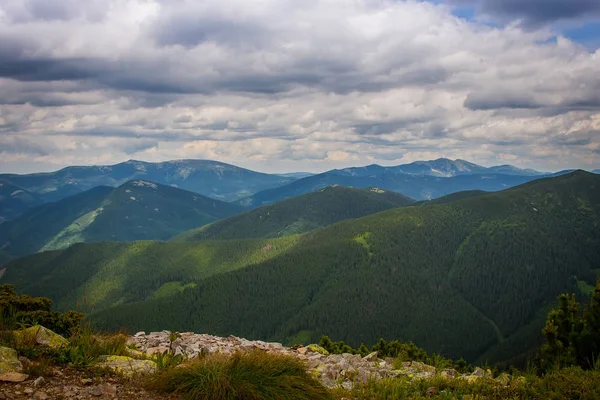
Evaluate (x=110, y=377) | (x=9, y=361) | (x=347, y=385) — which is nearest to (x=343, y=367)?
(x=347, y=385)

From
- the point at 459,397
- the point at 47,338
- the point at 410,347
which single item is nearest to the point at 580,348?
the point at 459,397

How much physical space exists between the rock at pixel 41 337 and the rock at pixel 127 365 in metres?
1.93

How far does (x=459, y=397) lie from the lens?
46.5 feet

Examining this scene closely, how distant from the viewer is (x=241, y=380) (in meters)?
12.8

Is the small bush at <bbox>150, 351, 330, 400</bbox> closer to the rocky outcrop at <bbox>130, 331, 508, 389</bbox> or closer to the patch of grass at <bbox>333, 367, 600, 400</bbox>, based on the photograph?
the patch of grass at <bbox>333, 367, 600, 400</bbox>

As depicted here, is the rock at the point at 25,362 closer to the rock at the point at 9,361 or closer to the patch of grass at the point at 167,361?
the rock at the point at 9,361

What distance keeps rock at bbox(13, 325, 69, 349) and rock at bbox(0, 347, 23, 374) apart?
1.81 meters

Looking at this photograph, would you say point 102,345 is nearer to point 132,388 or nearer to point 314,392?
point 132,388

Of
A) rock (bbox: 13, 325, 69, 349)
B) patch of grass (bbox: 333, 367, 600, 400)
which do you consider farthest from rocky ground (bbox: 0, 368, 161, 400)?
patch of grass (bbox: 333, 367, 600, 400)

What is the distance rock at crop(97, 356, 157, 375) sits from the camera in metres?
14.9

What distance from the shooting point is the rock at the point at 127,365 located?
14852 mm

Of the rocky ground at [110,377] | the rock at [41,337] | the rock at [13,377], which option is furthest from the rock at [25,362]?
the rock at [41,337]

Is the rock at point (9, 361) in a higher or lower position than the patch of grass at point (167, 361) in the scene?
higher

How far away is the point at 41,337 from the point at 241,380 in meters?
9.20
